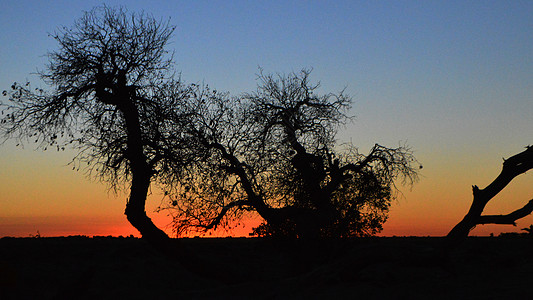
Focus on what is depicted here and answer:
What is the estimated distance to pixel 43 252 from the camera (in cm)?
2453

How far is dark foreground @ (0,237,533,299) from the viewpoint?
13688 mm

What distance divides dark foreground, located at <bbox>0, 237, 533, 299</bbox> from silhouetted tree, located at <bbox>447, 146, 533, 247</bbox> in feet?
2.86

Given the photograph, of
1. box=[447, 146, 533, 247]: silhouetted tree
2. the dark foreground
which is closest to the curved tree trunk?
the dark foreground

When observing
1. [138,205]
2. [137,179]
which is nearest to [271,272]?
[138,205]

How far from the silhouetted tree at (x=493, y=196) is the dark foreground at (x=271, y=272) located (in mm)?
873

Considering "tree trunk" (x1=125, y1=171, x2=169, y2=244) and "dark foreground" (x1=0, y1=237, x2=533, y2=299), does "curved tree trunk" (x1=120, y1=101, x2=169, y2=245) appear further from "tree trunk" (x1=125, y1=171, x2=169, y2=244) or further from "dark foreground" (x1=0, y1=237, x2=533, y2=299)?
"dark foreground" (x1=0, y1=237, x2=533, y2=299)

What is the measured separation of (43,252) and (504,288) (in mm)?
20937

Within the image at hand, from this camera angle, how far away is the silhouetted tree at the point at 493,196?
15523 millimetres

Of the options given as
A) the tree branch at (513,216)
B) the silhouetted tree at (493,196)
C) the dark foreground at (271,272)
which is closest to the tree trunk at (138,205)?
the dark foreground at (271,272)

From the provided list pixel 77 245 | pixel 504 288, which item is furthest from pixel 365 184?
pixel 77 245

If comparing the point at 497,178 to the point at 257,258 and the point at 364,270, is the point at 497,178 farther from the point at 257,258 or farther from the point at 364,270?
the point at 257,258

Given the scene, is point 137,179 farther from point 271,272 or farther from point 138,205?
point 271,272

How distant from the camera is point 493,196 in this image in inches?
627

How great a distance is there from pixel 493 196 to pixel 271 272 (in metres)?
11.0
